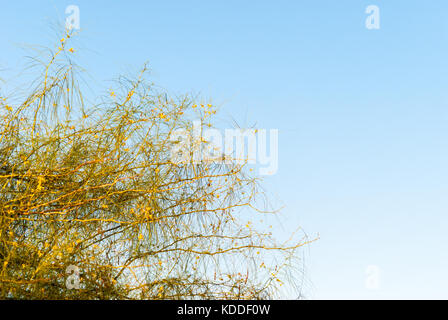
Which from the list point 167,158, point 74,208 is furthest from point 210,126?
point 74,208

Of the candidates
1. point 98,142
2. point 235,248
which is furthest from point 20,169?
point 235,248

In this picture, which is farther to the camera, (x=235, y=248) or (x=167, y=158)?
(x=167, y=158)

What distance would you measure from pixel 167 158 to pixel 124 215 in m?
0.57

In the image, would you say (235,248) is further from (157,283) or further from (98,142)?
(98,142)

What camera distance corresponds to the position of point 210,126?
4.18m
